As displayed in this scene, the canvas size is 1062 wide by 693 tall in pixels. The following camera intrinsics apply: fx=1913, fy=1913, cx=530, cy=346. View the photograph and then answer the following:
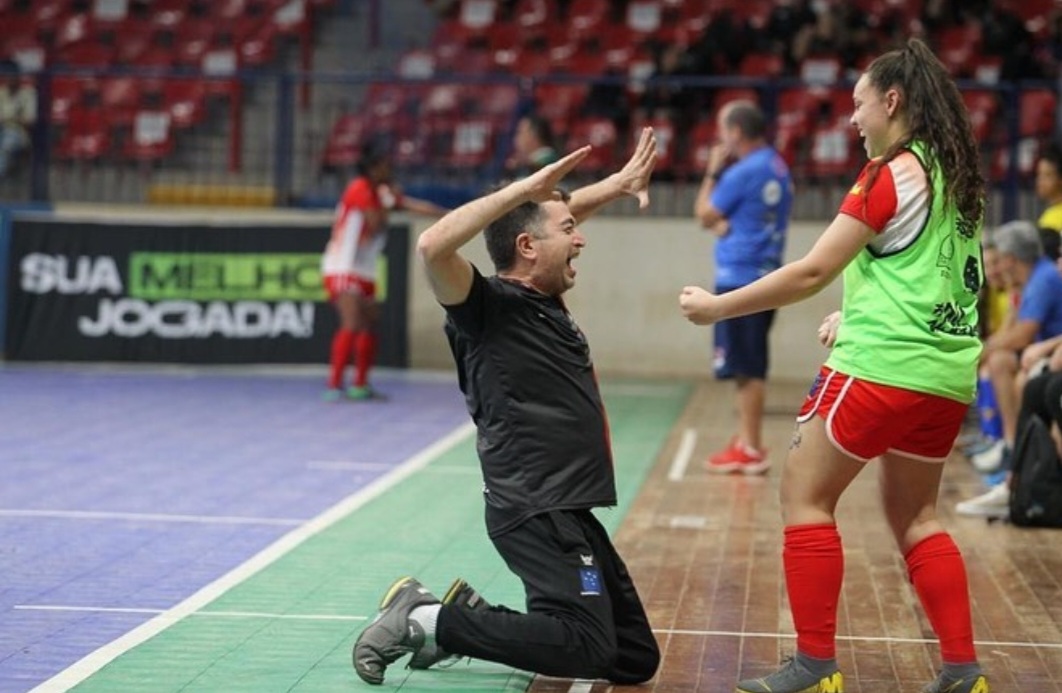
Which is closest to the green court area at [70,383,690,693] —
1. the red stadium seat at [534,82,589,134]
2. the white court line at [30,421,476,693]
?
the white court line at [30,421,476,693]

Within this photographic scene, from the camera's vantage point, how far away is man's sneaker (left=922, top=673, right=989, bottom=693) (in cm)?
559

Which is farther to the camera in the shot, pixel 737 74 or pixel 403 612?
pixel 737 74

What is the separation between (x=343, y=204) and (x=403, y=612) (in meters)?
9.52

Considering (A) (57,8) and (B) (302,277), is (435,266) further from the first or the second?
(A) (57,8)

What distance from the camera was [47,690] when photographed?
557cm

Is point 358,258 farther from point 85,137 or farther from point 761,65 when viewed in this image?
point 761,65

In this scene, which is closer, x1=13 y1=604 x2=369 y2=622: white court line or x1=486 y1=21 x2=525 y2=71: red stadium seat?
x1=13 y1=604 x2=369 y2=622: white court line

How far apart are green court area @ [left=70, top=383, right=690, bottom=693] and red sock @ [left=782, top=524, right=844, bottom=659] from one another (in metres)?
0.90

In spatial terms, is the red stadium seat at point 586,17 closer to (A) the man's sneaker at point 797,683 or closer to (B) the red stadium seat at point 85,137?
(B) the red stadium seat at point 85,137

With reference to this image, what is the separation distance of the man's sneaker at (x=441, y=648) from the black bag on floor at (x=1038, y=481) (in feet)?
13.6

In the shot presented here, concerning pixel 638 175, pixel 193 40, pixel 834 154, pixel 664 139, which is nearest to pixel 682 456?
pixel 638 175

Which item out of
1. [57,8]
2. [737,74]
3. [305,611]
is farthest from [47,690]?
[57,8]

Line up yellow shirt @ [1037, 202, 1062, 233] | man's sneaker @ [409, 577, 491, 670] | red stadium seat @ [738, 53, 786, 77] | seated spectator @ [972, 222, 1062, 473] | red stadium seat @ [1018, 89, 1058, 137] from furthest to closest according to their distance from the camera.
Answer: red stadium seat @ [738, 53, 786, 77] < red stadium seat @ [1018, 89, 1058, 137] < yellow shirt @ [1037, 202, 1062, 233] < seated spectator @ [972, 222, 1062, 473] < man's sneaker @ [409, 577, 491, 670]

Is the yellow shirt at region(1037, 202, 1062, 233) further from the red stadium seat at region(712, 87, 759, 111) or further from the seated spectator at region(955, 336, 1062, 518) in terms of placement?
the red stadium seat at region(712, 87, 759, 111)
